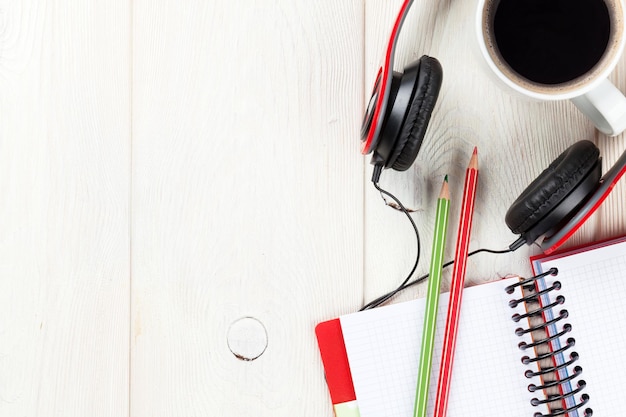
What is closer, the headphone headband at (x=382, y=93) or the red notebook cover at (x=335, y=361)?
the headphone headband at (x=382, y=93)

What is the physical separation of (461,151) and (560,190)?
0.13 meters

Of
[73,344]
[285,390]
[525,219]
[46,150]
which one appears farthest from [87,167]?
[525,219]

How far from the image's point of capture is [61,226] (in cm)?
78

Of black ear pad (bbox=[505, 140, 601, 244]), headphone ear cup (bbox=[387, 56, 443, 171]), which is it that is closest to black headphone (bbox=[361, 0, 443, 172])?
headphone ear cup (bbox=[387, 56, 443, 171])

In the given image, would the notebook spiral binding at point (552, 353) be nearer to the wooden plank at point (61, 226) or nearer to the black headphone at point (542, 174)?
the black headphone at point (542, 174)

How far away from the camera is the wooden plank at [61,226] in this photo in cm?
78

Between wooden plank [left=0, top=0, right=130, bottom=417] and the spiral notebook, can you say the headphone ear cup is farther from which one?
wooden plank [left=0, top=0, right=130, bottom=417]

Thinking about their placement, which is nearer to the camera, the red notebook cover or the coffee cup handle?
the coffee cup handle

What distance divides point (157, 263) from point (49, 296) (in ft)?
→ 0.39

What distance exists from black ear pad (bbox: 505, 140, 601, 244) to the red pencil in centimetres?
5

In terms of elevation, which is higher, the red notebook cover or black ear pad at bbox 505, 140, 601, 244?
black ear pad at bbox 505, 140, 601, 244

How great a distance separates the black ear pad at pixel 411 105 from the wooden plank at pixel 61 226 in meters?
0.28

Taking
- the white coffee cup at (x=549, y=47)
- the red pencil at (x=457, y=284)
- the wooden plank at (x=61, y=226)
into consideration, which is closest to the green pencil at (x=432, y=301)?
the red pencil at (x=457, y=284)

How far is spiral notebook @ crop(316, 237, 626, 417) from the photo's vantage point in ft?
2.50
